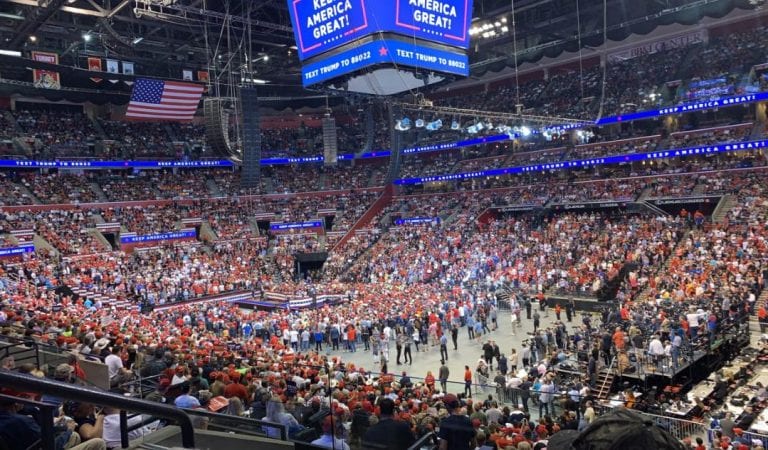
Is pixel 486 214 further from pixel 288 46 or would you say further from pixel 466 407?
pixel 466 407

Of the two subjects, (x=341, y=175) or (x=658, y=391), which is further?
(x=341, y=175)

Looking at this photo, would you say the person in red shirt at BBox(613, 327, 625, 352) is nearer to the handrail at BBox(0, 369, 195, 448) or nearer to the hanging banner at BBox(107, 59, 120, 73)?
the handrail at BBox(0, 369, 195, 448)

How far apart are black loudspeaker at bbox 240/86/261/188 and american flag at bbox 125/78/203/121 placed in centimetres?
1660

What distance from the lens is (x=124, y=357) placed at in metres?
10.1

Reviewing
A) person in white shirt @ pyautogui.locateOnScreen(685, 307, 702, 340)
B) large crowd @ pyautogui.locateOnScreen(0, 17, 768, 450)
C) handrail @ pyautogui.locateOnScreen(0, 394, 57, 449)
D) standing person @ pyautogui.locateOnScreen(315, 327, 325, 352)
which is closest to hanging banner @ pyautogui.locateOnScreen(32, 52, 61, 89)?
large crowd @ pyautogui.locateOnScreen(0, 17, 768, 450)

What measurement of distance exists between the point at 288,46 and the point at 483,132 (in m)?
16.9

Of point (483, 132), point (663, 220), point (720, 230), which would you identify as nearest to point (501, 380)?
point (720, 230)

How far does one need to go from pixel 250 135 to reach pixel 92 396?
16283 millimetres

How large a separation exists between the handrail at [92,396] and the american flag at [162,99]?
32.4 metres

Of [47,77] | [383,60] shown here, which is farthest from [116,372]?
[47,77]

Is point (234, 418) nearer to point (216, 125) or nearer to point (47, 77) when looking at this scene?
point (216, 125)

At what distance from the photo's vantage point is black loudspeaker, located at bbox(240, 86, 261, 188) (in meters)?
17.6

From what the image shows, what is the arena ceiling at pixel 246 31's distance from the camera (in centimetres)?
2578

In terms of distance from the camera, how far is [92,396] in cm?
227
